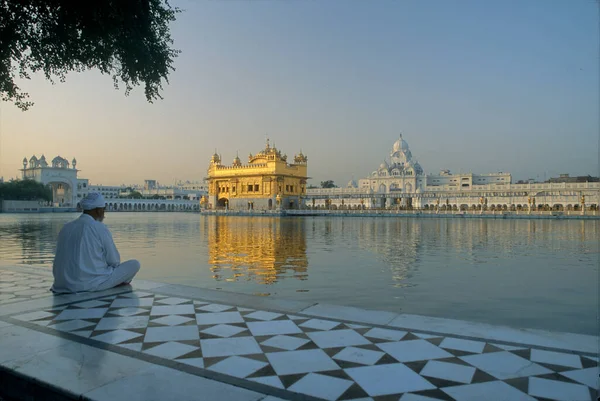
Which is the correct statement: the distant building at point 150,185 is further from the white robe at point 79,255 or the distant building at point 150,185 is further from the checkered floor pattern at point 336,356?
the checkered floor pattern at point 336,356

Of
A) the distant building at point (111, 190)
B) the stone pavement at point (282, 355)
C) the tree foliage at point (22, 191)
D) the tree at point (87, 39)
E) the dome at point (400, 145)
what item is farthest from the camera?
the distant building at point (111, 190)

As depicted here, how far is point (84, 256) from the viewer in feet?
17.4

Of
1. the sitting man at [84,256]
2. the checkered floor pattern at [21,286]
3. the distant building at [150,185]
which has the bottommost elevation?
the checkered floor pattern at [21,286]

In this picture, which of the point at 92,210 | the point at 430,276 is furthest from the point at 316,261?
the point at 92,210

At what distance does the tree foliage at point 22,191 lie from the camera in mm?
65438

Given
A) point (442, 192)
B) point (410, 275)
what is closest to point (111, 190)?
point (442, 192)

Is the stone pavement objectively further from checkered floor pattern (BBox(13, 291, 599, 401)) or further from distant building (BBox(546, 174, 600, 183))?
distant building (BBox(546, 174, 600, 183))

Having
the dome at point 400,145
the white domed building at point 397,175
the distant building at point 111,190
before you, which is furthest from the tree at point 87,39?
the distant building at point 111,190

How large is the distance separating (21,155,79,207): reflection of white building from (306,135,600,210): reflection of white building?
1780 inches

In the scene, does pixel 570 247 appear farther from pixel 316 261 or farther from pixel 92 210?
pixel 92 210

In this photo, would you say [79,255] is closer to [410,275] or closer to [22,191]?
[410,275]

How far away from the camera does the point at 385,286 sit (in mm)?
7203

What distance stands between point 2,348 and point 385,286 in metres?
5.11

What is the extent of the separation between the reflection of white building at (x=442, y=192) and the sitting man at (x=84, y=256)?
46.8 metres
